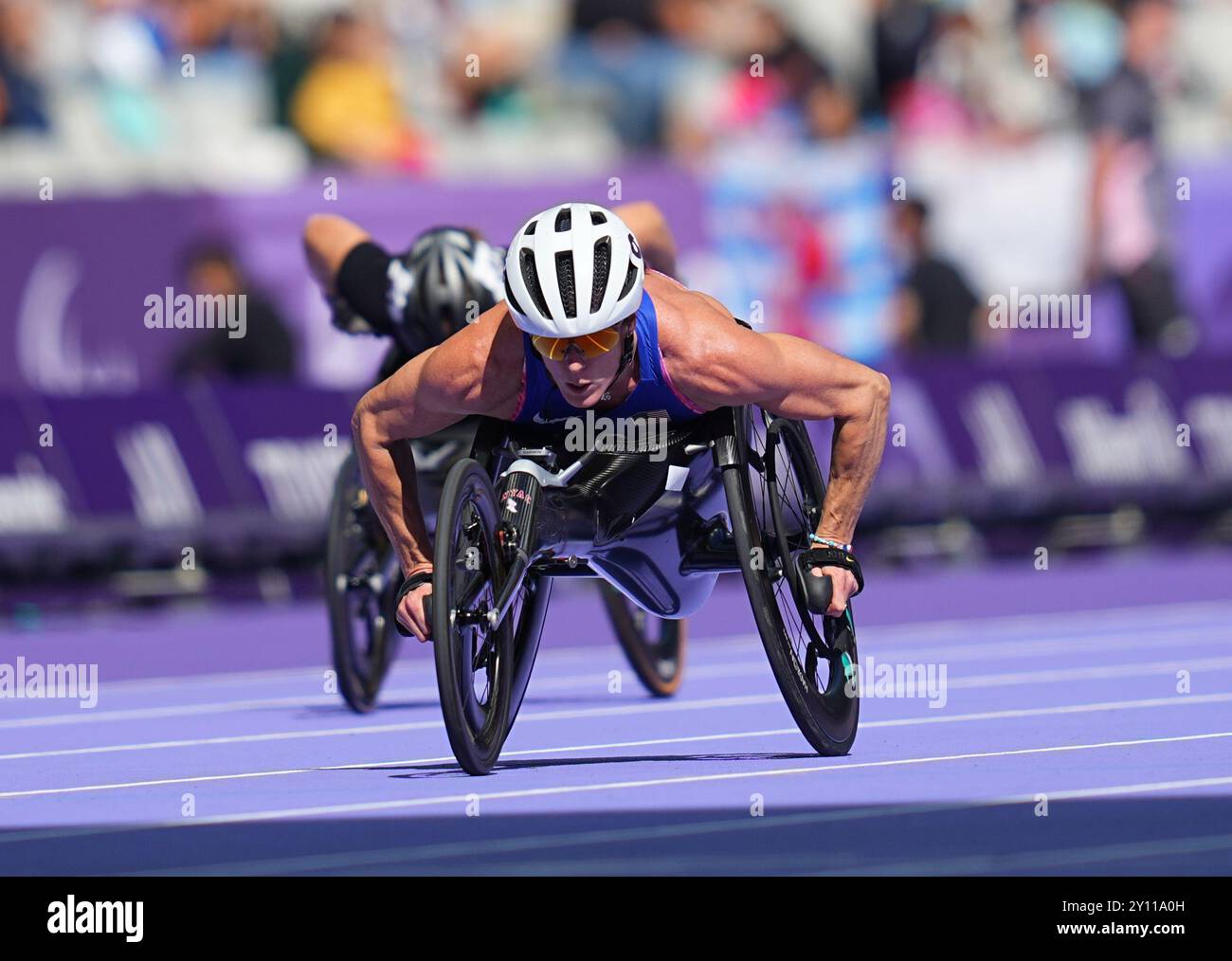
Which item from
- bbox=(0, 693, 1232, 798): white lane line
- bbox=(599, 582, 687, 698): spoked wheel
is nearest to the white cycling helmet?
bbox=(0, 693, 1232, 798): white lane line

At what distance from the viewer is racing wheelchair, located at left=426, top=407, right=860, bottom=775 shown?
7.88 m

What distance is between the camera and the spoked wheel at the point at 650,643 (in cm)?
1016

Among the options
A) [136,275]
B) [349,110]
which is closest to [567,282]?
[136,275]

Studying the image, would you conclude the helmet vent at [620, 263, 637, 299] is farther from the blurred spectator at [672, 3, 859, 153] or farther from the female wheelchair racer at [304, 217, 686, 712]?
the blurred spectator at [672, 3, 859, 153]

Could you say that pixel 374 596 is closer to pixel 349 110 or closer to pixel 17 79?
pixel 17 79

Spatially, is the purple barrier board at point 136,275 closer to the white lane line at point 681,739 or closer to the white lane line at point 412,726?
the white lane line at point 412,726

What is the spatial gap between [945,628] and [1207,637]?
5.02ft

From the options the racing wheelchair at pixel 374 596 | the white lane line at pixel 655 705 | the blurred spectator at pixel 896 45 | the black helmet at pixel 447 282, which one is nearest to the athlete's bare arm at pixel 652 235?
the black helmet at pixel 447 282

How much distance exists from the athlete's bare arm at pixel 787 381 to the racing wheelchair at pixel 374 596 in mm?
1911

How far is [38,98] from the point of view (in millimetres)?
18250

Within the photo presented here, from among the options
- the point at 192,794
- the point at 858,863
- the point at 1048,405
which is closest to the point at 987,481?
the point at 1048,405

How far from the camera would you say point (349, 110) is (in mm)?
18891

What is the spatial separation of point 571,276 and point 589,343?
0.68 ft

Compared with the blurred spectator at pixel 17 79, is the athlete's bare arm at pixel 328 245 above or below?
below
